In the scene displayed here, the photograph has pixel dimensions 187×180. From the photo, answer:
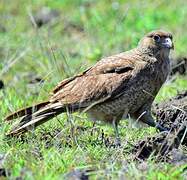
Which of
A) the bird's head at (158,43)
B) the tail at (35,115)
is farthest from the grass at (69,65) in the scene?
the bird's head at (158,43)

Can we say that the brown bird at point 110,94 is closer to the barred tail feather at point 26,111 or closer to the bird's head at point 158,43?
the barred tail feather at point 26,111

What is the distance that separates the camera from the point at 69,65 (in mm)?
9766

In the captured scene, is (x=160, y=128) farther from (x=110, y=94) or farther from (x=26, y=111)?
(x=26, y=111)

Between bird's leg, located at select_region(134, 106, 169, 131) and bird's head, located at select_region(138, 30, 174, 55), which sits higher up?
bird's head, located at select_region(138, 30, 174, 55)

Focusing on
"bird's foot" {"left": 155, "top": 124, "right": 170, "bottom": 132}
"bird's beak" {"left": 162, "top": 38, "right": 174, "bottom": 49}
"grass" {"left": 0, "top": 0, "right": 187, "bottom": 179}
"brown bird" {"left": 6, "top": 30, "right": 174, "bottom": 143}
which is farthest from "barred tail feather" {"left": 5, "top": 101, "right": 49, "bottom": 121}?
"bird's beak" {"left": 162, "top": 38, "right": 174, "bottom": 49}

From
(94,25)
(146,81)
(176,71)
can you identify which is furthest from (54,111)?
(94,25)

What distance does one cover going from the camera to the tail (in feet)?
23.4

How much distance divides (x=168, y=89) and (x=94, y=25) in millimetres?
2869

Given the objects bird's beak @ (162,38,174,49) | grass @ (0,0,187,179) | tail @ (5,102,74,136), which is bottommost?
grass @ (0,0,187,179)

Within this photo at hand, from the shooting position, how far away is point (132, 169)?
597cm

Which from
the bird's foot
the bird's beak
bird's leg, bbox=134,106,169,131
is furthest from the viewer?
Result: the bird's beak

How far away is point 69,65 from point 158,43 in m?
2.29

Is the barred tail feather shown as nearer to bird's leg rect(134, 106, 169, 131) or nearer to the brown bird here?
the brown bird

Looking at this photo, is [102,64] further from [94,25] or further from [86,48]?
[94,25]
